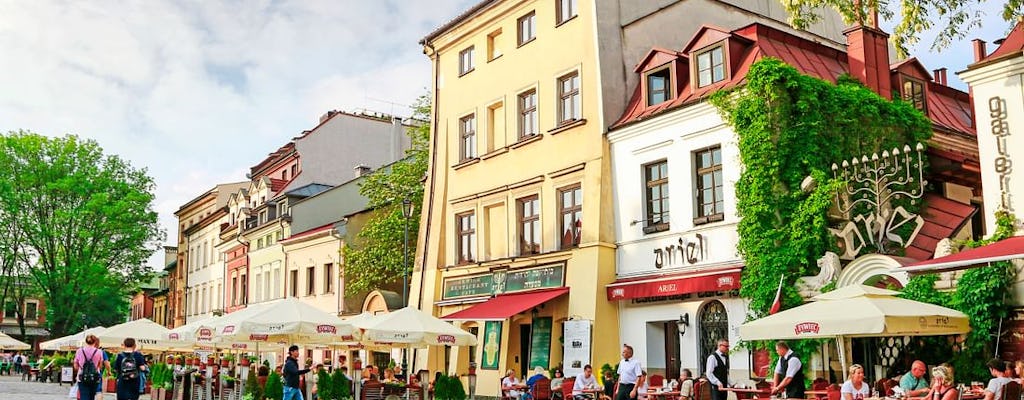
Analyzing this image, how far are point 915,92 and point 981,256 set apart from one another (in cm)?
903

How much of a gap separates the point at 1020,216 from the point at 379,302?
846 inches

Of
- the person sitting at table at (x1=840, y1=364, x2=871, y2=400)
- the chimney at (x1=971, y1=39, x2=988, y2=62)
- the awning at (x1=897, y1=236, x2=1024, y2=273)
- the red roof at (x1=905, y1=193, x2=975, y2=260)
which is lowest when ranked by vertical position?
the person sitting at table at (x1=840, y1=364, x2=871, y2=400)

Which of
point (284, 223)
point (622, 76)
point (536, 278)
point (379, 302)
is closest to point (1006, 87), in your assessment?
point (622, 76)

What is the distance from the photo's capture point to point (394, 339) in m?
20.2

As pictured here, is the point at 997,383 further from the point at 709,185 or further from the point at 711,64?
the point at 711,64

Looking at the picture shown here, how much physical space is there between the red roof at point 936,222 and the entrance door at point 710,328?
389cm

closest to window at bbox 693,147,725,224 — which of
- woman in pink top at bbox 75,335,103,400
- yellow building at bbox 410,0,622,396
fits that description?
yellow building at bbox 410,0,622,396

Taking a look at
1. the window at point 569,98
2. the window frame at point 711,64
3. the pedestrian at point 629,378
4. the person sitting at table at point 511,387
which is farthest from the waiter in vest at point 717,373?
the window at point 569,98

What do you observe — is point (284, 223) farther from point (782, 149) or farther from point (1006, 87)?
point (1006, 87)

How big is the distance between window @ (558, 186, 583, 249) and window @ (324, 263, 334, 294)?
16.1m

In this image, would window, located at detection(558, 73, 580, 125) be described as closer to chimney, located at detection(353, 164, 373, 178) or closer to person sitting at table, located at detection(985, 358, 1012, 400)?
person sitting at table, located at detection(985, 358, 1012, 400)

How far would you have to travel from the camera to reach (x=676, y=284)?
69.5ft

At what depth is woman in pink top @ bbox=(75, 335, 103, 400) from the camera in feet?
51.2

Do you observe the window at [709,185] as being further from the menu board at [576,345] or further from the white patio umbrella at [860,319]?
the white patio umbrella at [860,319]
